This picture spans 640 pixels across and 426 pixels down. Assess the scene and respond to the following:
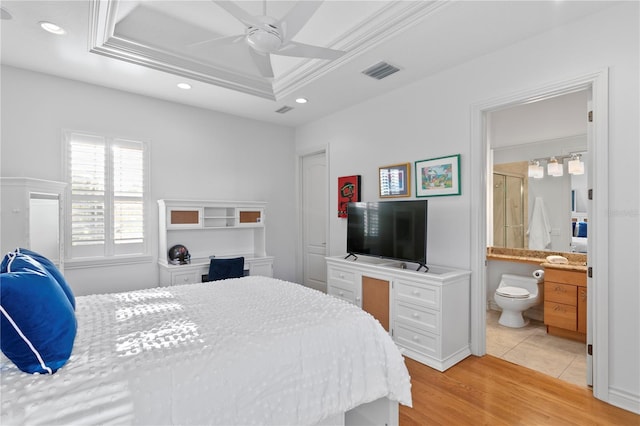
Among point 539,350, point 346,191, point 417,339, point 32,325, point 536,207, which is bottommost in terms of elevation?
point 539,350

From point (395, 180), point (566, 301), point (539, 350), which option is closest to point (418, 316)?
point (539, 350)

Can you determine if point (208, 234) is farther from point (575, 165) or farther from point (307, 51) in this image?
point (575, 165)

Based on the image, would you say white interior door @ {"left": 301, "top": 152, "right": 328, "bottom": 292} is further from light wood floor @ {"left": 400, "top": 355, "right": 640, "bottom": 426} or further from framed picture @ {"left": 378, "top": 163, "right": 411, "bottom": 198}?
light wood floor @ {"left": 400, "top": 355, "right": 640, "bottom": 426}

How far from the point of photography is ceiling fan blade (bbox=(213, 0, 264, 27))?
1.77 metres

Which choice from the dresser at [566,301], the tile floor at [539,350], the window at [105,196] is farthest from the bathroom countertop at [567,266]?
the window at [105,196]

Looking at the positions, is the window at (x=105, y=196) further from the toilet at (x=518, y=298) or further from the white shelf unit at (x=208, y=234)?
the toilet at (x=518, y=298)

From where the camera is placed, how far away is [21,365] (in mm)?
1165

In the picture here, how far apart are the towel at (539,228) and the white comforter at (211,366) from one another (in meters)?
3.53

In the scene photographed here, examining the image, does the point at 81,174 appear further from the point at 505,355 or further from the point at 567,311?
the point at 567,311

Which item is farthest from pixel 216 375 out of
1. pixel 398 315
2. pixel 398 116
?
pixel 398 116

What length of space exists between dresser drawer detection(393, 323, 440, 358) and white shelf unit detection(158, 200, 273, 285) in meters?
2.04

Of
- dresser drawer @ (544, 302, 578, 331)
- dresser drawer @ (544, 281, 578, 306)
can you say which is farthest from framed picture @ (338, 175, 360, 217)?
dresser drawer @ (544, 302, 578, 331)

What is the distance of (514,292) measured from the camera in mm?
3904

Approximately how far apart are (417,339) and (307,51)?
268 cm
